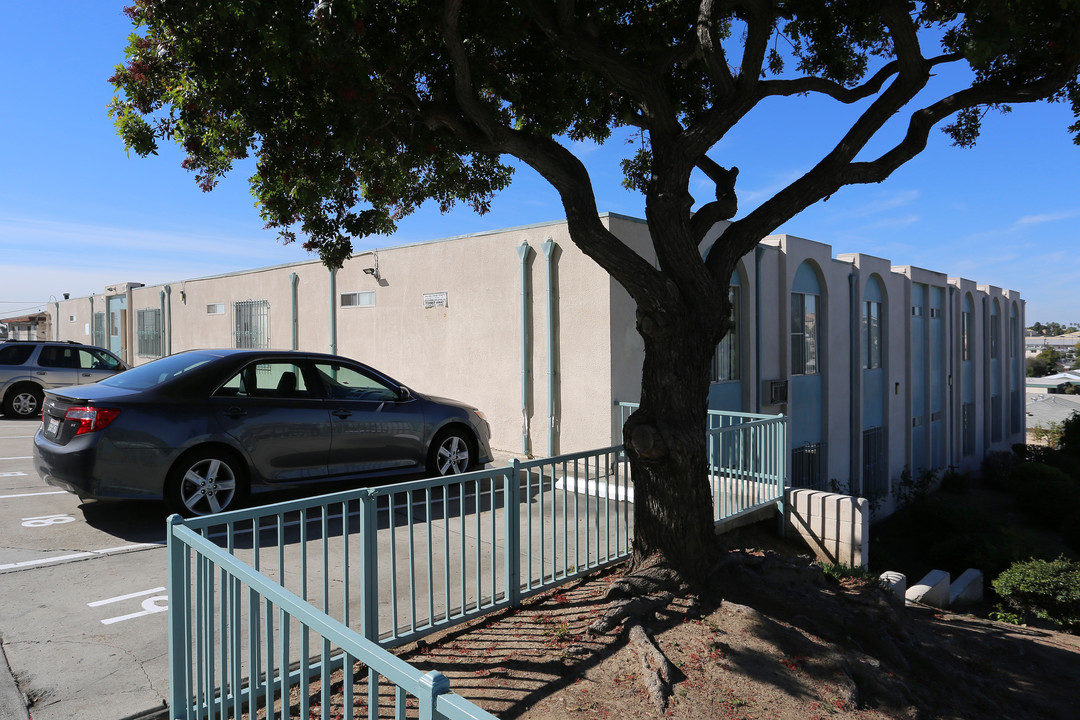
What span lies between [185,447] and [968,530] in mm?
18727

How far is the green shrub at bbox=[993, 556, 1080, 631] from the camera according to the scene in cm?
1175

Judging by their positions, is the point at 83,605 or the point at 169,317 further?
the point at 169,317

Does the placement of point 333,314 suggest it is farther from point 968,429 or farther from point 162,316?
point 968,429

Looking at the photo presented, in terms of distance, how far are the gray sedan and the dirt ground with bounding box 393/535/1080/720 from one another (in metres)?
3.02

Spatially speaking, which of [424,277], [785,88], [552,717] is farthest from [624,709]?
[424,277]

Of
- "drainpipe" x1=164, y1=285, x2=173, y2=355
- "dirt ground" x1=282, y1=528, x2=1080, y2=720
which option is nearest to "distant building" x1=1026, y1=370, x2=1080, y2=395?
"drainpipe" x1=164, y1=285, x2=173, y2=355

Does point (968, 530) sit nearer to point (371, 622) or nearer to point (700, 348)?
point (700, 348)

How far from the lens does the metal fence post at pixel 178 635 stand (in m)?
3.28

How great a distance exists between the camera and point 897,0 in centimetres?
638

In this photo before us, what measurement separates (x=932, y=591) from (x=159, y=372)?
1043cm

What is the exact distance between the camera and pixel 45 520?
6930 mm

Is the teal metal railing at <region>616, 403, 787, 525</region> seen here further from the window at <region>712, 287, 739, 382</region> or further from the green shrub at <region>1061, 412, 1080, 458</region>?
the green shrub at <region>1061, 412, 1080, 458</region>

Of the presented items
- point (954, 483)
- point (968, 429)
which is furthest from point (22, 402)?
point (968, 429)

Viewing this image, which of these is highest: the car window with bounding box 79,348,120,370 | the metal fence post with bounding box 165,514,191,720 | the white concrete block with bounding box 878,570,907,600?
the car window with bounding box 79,348,120,370
